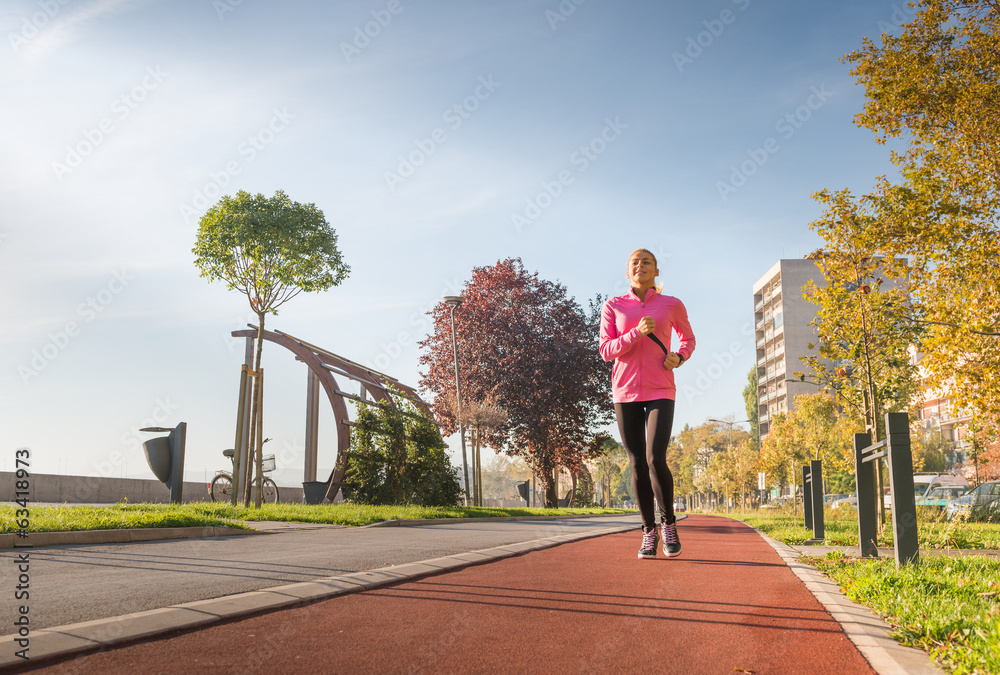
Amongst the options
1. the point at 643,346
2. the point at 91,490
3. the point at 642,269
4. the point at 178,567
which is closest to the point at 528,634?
the point at 643,346

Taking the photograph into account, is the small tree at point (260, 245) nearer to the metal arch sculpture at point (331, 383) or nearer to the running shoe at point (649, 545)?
the metal arch sculpture at point (331, 383)

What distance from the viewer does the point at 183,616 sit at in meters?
3.33

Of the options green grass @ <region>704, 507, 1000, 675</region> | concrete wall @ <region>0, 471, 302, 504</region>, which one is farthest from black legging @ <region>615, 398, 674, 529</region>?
concrete wall @ <region>0, 471, 302, 504</region>

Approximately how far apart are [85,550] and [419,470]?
11.9 meters

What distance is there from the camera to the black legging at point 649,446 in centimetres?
537

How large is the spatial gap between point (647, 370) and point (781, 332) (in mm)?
87577

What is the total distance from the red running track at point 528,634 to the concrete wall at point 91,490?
17.2 m

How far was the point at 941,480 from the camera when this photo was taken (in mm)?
46062

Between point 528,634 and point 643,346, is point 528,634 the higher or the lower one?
the lower one

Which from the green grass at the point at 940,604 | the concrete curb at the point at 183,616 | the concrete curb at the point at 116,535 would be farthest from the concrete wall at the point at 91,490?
the green grass at the point at 940,604

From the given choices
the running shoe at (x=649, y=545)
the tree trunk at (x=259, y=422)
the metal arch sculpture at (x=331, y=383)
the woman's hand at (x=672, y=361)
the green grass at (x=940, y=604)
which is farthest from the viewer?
the metal arch sculpture at (x=331, y=383)

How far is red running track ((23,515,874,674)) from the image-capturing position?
2742 millimetres

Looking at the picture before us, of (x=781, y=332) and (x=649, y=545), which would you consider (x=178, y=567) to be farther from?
(x=781, y=332)

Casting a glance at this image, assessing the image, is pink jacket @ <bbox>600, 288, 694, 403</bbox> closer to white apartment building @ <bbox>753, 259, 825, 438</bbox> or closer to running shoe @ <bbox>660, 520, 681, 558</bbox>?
running shoe @ <bbox>660, 520, 681, 558</bbox>
